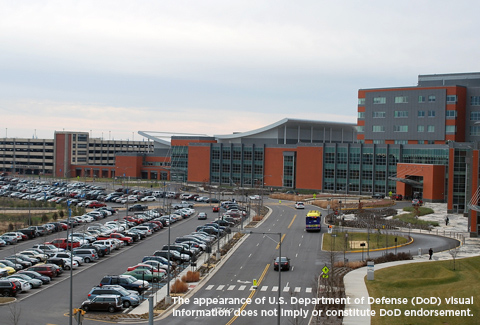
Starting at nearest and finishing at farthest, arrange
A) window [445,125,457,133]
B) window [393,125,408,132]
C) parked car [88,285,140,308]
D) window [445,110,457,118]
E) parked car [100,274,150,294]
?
1. parked car [88,285,140,308]
2. parked car [100,274,150,294]
3. window [445,125,457,133]
4. window [445,110,457,118]
5. window [393,125,408,132]

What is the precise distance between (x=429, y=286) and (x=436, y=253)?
1623 cm

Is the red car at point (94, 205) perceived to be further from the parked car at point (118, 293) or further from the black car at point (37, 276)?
the parked car at point (118, 293)

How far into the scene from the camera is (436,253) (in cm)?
6250

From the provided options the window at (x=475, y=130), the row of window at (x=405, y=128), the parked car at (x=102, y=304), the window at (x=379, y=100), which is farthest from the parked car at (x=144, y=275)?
the window at (x=475, y=130)

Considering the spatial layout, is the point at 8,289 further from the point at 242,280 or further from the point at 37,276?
the point at 242,280

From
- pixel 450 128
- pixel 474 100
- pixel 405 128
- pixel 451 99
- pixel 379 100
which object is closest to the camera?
pixel 451 99

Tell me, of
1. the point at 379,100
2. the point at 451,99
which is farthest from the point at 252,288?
the point at 379,100

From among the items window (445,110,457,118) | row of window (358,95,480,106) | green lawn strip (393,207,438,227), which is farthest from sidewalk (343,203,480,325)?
row of window (358,95,480,106)

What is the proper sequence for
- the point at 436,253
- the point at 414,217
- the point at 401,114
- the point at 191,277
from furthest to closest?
1. the point at 401,114
2. the point at 414,217
3. the point at 436,253
4. the point at 191,277

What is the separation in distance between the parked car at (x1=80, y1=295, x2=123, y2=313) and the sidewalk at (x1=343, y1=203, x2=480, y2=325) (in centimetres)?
1638

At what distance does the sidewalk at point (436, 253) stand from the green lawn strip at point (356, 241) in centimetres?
647

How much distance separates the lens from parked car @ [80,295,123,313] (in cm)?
4244

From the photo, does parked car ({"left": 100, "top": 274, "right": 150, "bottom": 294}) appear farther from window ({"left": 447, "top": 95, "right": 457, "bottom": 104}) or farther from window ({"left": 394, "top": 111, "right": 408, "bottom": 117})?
window ({"left": 447, "top": 95, "right": 457, "bottom": 104})

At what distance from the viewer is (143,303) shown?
148 feet
